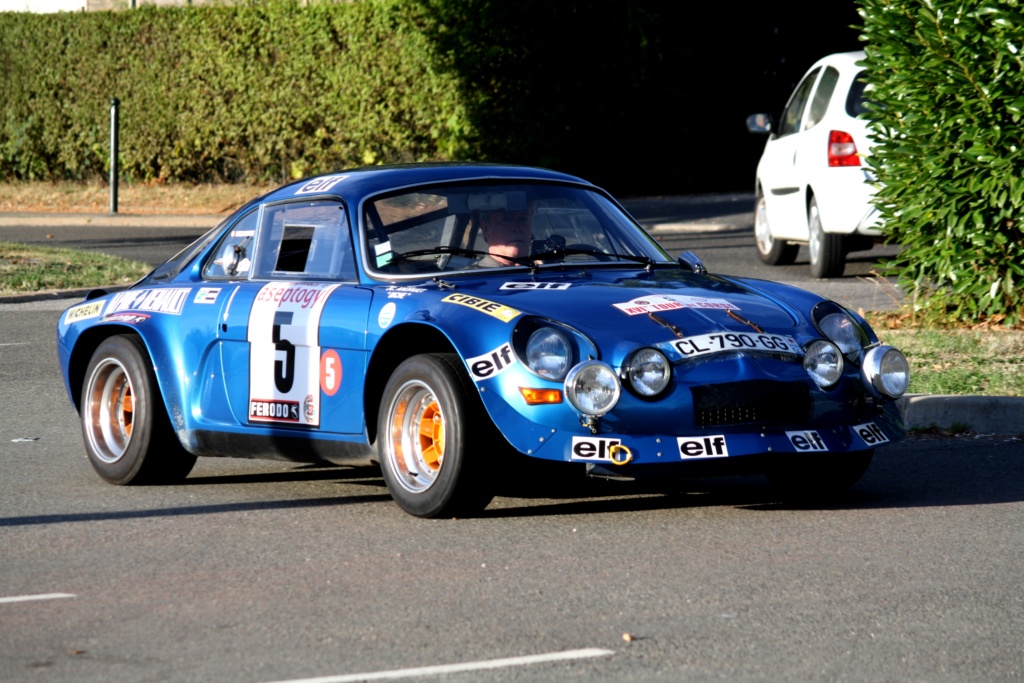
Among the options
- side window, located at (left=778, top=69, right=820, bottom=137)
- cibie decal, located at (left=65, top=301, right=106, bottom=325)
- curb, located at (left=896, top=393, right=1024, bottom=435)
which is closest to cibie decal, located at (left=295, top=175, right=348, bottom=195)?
cibie decal, located at (left=65, top=301, right=106, bottom=325)

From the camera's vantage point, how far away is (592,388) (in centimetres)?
630

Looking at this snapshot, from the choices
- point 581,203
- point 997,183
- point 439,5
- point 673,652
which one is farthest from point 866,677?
point 439,5

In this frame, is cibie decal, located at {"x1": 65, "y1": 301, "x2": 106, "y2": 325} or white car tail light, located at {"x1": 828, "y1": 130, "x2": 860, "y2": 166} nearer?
cibie decal, located at {"x1": 65, "y1": 301, "x2": 106, "y2": 325}

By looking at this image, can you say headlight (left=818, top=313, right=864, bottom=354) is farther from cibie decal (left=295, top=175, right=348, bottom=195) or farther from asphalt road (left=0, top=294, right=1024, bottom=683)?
cibie decal (left=295, top=175, right=348, bottom=195)

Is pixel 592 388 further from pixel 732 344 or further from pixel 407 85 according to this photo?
pixel 407 85

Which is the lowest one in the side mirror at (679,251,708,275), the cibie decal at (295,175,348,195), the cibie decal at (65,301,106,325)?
the cibie decal at (65,301,106,325)

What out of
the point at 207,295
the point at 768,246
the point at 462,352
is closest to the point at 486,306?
the point at 462,352

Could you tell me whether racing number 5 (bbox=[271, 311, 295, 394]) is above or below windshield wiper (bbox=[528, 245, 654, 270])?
below

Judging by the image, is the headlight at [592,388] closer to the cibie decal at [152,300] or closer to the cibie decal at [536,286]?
the cibie decal at [536,286]

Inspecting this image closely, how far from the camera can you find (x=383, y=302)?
685 centimetres

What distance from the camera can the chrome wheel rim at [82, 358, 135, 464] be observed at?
794 cm

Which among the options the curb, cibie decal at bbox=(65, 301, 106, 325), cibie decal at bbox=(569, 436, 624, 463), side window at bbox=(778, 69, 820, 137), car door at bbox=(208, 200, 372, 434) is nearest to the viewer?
cibie decal at bbox=(569, 436, 624, 463)

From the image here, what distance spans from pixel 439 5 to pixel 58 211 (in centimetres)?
732

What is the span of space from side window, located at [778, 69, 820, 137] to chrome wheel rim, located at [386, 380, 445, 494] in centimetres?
1019
